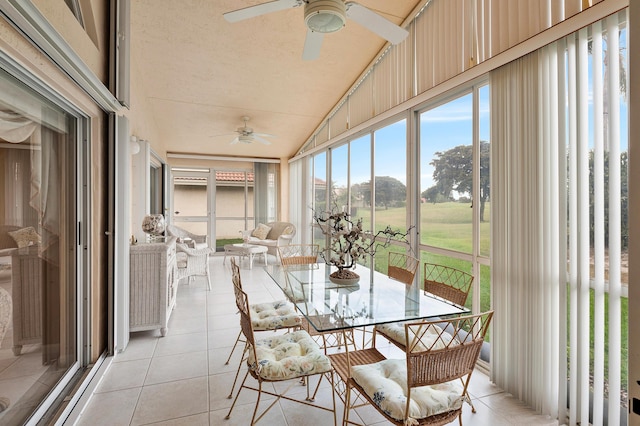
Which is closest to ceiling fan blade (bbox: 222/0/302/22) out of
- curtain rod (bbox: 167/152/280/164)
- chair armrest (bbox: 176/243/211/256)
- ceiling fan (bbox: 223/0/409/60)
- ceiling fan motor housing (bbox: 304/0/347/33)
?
ceiling fan (bbox: 223/0/409/60)

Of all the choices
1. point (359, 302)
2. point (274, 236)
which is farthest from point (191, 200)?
point (359, 302)

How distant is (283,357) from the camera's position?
1.85 metres

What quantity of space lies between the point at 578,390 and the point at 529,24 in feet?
7.26

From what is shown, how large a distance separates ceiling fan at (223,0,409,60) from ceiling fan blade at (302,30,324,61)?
0.22 feet

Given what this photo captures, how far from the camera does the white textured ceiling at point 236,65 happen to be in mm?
3145

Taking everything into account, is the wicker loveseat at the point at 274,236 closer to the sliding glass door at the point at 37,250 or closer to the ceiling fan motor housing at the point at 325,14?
the sliding glass door at the point at 37,250

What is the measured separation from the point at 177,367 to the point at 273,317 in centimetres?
91

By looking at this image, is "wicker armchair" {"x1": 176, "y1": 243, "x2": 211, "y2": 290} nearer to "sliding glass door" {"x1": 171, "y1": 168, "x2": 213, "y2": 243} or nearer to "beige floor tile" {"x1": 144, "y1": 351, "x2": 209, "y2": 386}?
"beige floor tile" {"x1": 144, "y1": 351, "x2": 209, "y2": 386}

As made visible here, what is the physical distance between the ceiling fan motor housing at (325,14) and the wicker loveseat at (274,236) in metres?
4.76

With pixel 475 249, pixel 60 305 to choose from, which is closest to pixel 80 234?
pixel 60 305

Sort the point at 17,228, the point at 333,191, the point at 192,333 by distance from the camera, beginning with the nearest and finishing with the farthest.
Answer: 1. the point at 17,228
2. the point at 192,333
3. the point at 333,191

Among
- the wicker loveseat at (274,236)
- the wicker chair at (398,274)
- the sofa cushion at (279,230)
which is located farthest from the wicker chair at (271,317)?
the sofa cushion at (279,230)

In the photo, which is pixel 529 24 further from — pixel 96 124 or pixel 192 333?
pixel 192 333

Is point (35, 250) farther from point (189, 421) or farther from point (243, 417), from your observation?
point (243, 417)
